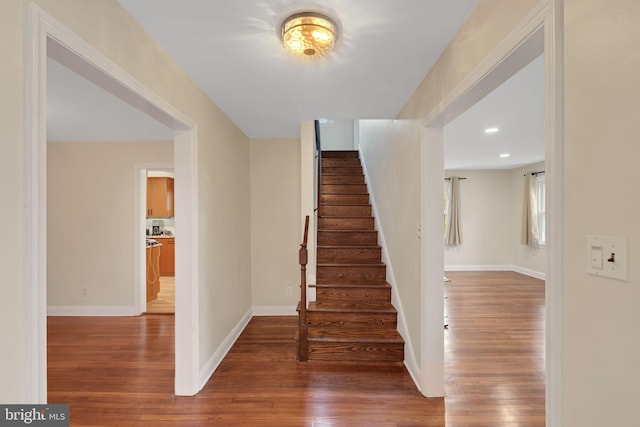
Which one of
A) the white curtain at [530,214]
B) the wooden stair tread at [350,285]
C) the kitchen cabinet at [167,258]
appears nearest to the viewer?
the wooden stair tread at [350,285]

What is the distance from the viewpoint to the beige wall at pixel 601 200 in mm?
758

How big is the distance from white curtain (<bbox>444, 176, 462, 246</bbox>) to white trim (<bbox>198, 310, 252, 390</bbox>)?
17.6 ft

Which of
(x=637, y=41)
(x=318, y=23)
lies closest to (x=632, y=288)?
(x=637, y=41)

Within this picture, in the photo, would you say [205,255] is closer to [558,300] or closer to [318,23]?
[318,23]

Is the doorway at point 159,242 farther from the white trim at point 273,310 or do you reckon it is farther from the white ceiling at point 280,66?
the white ceiling at point 280,66

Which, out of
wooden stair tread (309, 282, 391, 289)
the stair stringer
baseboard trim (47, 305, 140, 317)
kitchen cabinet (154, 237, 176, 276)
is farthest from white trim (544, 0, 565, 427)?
kitchen cabinet (154, 237, 176, 276)

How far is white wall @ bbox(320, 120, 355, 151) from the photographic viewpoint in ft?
23.2

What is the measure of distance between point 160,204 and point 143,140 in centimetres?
278

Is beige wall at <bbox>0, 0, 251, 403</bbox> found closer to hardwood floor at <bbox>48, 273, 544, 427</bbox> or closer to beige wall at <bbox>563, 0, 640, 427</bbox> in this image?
hardwood floor at <bbox>48, 273, 544, 427</bbox>

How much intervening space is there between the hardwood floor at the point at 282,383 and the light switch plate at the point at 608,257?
1.67 metres

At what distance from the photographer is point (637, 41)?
0.74m

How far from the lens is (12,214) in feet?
3.13

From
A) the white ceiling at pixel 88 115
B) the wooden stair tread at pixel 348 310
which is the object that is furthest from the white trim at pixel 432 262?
the white ceiling at pixel 88 115

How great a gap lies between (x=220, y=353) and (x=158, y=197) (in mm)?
4808
